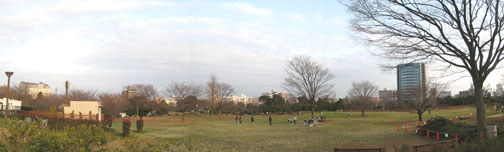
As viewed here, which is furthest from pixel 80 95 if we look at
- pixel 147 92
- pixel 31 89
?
pixel 31 89

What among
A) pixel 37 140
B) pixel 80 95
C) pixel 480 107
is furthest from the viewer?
pixel 80 95

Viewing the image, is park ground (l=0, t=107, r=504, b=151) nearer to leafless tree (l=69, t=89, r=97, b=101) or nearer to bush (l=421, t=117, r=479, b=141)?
bush (l=421, t=117, r=479, b=141)

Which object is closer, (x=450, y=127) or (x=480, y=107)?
(x=480, y=107)

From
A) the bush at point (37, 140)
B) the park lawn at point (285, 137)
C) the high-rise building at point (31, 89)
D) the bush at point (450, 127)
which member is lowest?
the park lawn at point (285, 137)

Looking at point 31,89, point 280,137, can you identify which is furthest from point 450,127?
point 31,89

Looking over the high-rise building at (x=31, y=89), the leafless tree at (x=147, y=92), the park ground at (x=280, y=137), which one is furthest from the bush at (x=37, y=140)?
the high-rise building at (x=31, y=89)

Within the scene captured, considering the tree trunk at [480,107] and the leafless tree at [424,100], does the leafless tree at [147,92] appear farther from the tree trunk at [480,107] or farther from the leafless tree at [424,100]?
the tree trunk at [480,107]

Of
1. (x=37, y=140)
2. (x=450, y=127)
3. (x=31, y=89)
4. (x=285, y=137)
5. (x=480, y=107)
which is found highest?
(x=31, y=89)

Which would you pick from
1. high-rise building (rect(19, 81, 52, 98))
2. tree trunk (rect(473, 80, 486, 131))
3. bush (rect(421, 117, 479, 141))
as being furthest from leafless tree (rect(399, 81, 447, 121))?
high-rise building (rect(19, 81, 52, 98))

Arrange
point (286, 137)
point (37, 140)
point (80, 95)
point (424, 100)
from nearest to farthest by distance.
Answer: point (37, 140) → point (286, 137) → point (424, 100) → point (80, 95)

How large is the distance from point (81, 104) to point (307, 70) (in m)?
28.3

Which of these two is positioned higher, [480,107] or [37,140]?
[480,107]

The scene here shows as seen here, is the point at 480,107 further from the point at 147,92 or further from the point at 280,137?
the point at 147,92

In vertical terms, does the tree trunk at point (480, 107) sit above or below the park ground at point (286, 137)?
above
